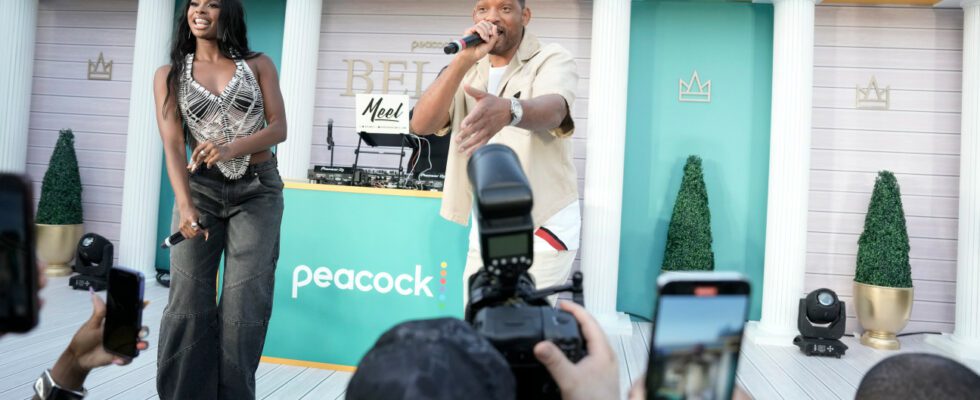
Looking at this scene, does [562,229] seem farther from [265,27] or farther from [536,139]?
[265,27]

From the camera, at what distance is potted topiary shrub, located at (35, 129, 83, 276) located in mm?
5051

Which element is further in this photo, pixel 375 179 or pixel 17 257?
pixel 375 179

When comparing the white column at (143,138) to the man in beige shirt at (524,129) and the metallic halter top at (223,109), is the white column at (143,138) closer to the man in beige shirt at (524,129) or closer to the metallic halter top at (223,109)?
the metallic halter top at (223,109)

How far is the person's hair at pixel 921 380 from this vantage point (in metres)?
0.65

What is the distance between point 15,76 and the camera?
5105mm

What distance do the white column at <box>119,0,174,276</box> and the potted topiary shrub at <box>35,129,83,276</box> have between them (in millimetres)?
621

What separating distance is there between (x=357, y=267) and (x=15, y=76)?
14.6 feet

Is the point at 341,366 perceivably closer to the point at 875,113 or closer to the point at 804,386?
the point at 804,386

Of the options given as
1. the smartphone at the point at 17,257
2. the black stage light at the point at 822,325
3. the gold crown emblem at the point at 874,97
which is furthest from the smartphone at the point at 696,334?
the gold crown emblem at the point at 874,97

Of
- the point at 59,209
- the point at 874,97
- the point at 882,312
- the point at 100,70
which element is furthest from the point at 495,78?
the point at 100,70

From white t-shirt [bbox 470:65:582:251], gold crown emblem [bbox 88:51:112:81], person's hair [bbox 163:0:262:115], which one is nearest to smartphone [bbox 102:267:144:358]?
white t-shirt [bbox 470:65:582:251]

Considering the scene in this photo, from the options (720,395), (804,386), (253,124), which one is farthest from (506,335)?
(804,386)

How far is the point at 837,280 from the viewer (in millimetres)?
4652

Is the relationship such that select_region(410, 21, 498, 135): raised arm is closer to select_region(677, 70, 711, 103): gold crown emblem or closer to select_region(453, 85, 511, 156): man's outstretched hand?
select_region(453, 85, 511, 156): man's outstretched hand
